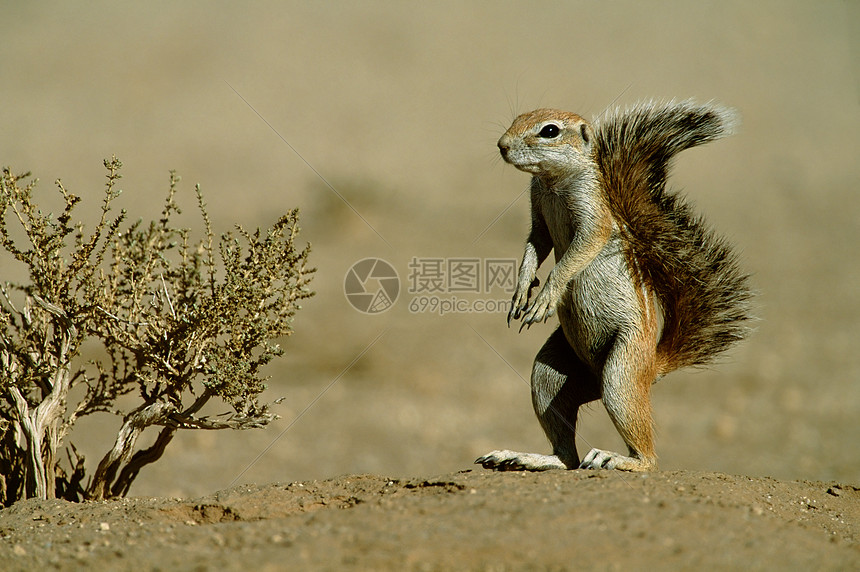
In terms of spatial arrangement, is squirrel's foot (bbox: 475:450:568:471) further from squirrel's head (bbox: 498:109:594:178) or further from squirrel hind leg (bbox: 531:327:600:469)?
squirrel's head (bbox: 498:109:594:178)

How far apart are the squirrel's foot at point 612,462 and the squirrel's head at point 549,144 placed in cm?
132

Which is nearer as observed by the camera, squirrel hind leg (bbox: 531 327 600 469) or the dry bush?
the dry bush

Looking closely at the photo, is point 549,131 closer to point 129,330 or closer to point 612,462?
point 612,462

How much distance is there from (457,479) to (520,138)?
5.21 feet

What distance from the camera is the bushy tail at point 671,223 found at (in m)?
3.91

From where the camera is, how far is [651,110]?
3922 mm

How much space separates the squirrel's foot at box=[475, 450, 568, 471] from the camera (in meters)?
3.99

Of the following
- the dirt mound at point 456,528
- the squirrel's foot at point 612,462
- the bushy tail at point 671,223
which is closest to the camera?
the dirt mound at point 456,528

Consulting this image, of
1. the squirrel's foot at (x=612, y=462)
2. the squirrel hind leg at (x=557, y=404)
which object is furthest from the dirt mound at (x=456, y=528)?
the squirrel hind leg at (x=557, y=404)

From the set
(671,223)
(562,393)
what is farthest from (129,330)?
(671,223)

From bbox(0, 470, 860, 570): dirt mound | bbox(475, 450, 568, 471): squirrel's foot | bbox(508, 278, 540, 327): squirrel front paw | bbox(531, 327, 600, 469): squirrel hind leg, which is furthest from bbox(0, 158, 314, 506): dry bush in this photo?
bbox(531, 327, 600, 469): squirrel hind leg

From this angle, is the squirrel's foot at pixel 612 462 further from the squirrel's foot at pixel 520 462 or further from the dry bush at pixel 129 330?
the dry bush at pixel 129 330

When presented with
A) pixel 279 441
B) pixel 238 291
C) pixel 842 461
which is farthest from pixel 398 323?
pixel 238 291

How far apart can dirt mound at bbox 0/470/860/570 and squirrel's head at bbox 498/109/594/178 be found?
4.68 feet
